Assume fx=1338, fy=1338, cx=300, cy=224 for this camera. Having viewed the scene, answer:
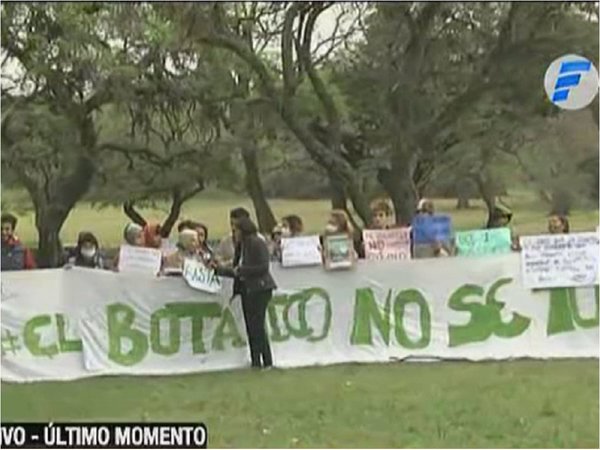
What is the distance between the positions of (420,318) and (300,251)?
0.72 meters

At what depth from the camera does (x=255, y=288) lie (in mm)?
7023

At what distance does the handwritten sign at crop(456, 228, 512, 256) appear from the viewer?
22.8 ft

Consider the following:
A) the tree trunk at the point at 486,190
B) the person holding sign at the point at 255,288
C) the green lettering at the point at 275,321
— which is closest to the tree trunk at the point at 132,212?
the person holding sign at the point at 255,288

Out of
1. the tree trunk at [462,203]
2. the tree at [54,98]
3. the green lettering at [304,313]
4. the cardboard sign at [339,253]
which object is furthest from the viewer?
the cardboard sign at [339,253]

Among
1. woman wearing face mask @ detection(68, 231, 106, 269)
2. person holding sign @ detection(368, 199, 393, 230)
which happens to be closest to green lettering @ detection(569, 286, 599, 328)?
person holding sign @ detection(368, 199, 393, 230)

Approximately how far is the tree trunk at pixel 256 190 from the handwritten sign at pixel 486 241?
3.28 feet

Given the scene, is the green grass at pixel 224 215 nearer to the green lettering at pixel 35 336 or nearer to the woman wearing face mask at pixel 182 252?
the woman wearing face mask at pixel 182 252

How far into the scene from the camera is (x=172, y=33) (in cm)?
681

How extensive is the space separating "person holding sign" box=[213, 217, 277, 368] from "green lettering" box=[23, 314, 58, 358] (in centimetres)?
94

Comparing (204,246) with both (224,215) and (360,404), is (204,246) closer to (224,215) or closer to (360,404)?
(224,215)

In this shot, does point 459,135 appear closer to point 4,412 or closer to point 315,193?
point 315,193

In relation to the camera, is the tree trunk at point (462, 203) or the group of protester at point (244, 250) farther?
the group of protester at point (244, 250)

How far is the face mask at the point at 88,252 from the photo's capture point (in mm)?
7086

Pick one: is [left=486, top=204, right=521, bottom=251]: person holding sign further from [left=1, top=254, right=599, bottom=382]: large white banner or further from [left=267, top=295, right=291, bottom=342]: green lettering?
[left=267, top=295, right=291, bottom=342]: green lettering
